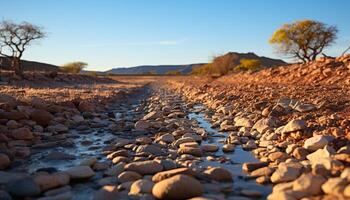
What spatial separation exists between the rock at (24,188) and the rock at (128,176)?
2.98ft

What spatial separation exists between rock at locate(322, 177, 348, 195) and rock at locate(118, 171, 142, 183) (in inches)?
79.7

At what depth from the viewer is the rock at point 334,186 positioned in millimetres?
3498

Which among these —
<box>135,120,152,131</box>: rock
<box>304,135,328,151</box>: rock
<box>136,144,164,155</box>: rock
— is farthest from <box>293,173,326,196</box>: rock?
<box>135,120,152,131</box>: rock

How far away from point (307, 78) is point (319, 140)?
14183 mm

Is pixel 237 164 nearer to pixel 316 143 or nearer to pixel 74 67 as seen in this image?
pixel 316 143

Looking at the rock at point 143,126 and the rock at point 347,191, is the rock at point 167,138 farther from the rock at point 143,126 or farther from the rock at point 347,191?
the rock at point 347,191

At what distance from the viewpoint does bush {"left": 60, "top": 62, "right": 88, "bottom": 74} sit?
77.8 meters

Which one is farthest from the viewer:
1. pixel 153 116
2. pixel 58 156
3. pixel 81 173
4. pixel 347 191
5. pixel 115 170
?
pixel 153 116

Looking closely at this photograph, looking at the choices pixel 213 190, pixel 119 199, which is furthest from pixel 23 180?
pixel 213 190

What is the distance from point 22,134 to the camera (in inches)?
277

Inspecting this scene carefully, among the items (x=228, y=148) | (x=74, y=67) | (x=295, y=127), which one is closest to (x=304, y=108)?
(x=295, y=127)

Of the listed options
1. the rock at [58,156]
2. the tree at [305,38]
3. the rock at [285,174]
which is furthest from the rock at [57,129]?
the tree at [305,38]

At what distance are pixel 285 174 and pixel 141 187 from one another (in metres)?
1.54

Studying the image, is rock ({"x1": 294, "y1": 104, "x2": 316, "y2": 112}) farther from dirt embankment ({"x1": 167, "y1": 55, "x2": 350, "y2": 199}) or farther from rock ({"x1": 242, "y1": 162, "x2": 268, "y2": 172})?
rock ({"x1": 242, "y1": 162, "x2": 268, "y2": 172})
